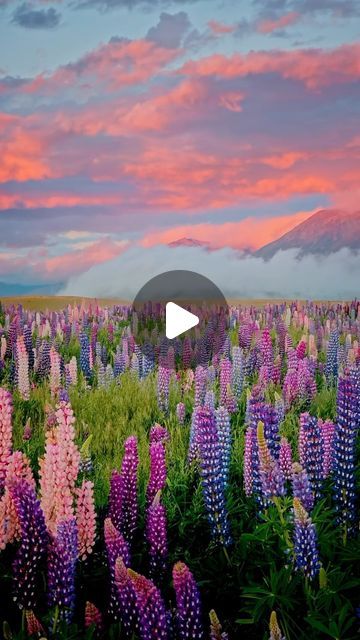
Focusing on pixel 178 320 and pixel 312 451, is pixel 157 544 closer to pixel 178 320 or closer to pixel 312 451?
pixel 312 451

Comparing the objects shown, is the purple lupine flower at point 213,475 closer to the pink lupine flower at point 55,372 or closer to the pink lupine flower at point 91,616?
the pink lupine flower at point 91,616

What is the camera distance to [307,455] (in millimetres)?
4387

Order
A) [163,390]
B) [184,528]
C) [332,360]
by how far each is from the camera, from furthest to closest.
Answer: [332,360]
[163,390]
[184,528]

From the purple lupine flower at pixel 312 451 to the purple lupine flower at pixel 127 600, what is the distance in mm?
1570

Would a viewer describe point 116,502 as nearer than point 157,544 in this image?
No

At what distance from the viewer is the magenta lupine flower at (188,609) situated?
9.85 ft

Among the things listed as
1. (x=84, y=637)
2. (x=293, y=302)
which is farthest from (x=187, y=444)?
(x=293, y=302)

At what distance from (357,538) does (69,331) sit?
25.0 ft

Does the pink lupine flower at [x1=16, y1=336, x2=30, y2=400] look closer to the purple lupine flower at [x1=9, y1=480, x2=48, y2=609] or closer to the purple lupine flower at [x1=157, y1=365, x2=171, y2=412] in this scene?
the purple lupine flower at [x1=157, y1=365, x2=171, y2=412]

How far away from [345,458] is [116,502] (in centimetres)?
143

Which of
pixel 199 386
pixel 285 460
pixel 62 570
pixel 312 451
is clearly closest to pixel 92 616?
pixel 62 570

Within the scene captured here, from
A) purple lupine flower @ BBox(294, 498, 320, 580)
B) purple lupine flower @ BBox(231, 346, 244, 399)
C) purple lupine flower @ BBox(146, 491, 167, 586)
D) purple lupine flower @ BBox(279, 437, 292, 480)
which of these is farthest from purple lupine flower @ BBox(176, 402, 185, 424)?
purple lupine flower @ BBox(294, 498, 320, 580)

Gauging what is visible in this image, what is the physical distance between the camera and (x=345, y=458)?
14.3 feet

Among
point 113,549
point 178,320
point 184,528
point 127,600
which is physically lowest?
point 184,528
